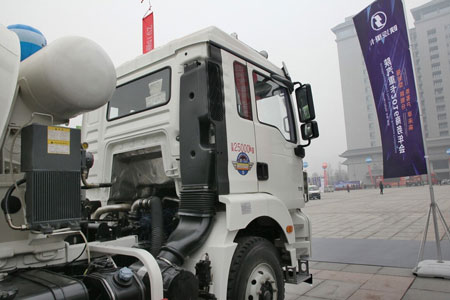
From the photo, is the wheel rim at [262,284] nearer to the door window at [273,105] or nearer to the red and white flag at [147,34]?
the door window at [273,105]

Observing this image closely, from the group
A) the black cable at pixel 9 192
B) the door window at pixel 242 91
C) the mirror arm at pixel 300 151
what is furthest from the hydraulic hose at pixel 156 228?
the mirror arm at pixel 300 151

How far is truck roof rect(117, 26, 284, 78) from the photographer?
122 inches

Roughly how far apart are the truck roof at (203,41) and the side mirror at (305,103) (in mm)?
402

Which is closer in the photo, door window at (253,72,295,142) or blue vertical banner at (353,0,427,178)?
door window at (253,72,295,142)

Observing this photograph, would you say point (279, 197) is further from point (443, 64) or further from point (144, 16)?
point (443, 64)

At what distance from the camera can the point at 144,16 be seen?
27.3 feet

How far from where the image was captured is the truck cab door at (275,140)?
3463 millimetres

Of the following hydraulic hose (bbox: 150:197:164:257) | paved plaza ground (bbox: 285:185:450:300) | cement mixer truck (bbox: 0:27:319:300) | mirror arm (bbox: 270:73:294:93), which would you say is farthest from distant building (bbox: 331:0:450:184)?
hydraulic hose (bbox: 150:197:164:257)

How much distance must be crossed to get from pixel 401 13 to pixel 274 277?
5.10 m

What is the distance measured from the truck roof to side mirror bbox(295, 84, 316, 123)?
0.40 m

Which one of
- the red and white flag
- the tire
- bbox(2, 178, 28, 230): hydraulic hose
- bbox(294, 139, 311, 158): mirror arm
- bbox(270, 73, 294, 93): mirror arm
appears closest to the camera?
bbox(2, 178, 28, 230): hydraulic hose

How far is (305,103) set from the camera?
164 inches

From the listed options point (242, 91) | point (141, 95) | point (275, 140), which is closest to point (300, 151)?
point (275, 140)

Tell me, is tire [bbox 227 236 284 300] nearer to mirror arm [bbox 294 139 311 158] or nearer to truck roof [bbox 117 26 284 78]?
mirror arm [bbox 294 139 311 158]
